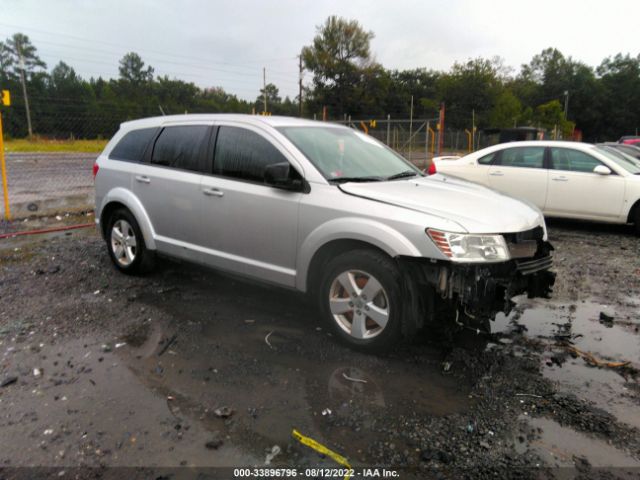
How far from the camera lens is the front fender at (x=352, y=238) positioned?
11.6 feet

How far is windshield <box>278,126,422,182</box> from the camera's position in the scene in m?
4.28

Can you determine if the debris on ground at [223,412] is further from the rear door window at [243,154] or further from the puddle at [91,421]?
the rear door window at [243,154]

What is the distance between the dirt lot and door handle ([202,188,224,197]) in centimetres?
101

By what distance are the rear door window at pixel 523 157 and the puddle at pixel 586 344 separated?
4452 millimetres

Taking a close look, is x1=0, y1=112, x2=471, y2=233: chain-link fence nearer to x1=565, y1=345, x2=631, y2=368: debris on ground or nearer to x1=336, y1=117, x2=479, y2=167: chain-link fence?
x1=336, y1=117, x2=479, y2=167: chain-link fence

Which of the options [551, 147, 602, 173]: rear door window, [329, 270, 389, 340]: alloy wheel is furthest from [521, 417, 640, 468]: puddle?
[551, 147, 602, 173]: rear door window

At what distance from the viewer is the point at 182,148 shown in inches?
201

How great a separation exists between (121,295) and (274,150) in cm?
232

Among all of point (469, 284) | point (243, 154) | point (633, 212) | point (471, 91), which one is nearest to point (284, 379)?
point (469, 284)

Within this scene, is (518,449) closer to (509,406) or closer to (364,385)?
(509,406)

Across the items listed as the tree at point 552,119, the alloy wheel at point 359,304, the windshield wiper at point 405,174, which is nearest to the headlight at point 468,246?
the alloy wheel at point 359,304

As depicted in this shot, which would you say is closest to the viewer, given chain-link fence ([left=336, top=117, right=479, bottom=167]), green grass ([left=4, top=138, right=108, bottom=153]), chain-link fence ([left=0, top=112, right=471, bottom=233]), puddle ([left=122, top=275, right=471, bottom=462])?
puddle ([left=122, top=275, right=471, bottom=462])

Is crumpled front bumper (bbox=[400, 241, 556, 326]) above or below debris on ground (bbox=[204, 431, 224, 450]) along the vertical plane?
above

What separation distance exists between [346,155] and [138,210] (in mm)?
2395
